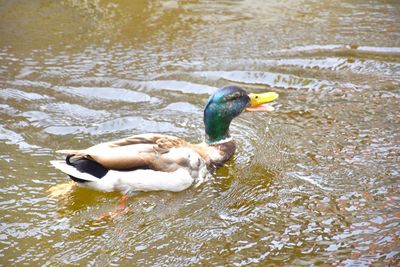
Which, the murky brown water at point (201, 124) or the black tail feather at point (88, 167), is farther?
the black tail feather at point (88, 167)

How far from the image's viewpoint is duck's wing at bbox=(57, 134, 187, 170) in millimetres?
5613

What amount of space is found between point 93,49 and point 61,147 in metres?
2.84

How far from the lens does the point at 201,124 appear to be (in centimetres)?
719

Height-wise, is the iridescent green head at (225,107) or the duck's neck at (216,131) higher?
the iridescent green head at (225,107)

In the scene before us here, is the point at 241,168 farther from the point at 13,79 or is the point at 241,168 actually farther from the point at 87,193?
the point at 13,79

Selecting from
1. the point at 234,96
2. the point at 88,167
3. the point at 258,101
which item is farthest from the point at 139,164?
the point at 258,101

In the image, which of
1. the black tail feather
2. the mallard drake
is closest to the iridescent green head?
the mallard drake

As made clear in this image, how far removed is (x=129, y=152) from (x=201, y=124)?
1604 millimetres

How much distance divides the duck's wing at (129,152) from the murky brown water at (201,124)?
0.31 m

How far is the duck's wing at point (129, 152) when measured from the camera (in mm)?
5613

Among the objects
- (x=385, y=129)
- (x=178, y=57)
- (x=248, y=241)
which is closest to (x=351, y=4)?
(x=178, y=57)

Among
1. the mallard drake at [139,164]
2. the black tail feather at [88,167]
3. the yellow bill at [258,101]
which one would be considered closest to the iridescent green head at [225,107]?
the yellow bill at [258,101]

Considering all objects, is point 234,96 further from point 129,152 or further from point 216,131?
point 129,152

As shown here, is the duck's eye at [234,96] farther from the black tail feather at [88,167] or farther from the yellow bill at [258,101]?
the black tail feather at [88,167]
